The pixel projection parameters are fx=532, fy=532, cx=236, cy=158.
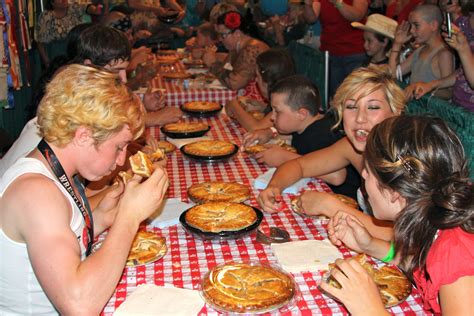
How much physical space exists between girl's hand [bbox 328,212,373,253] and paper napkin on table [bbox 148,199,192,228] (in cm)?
72

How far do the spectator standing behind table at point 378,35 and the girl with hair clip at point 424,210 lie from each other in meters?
4.46

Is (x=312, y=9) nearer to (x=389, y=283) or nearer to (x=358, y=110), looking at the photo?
(x=358, y=110)

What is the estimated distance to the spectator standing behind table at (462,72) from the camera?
3.92 m

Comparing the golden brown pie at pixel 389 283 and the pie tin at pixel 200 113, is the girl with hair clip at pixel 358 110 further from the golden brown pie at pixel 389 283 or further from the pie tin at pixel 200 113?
the pie tin at pixel 200 113

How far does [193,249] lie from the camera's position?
2.11 meters

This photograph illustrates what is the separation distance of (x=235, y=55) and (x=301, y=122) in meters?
2.60

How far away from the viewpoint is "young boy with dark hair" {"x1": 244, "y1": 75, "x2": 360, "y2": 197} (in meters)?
3.40

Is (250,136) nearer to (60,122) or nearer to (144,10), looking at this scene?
(60,122)

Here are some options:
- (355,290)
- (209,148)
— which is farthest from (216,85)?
(355,290)

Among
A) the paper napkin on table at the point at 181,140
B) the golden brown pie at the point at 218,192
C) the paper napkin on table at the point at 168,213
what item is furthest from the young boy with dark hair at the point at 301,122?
the paper napkin on table at the point at 168,213

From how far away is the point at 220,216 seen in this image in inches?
90.7

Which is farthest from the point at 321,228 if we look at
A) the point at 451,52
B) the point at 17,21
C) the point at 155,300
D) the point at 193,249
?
the point at 17,21

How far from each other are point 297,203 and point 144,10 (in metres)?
7.67

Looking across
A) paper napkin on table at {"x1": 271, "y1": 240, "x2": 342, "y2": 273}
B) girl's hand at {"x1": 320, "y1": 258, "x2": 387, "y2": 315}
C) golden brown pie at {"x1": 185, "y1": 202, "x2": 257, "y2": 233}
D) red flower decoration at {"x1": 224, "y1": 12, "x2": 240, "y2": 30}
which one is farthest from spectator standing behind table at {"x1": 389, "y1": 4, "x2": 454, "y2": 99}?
girl's hand at {"x1": 320, "y1": 258, "x2": 387, "y2": 315}
